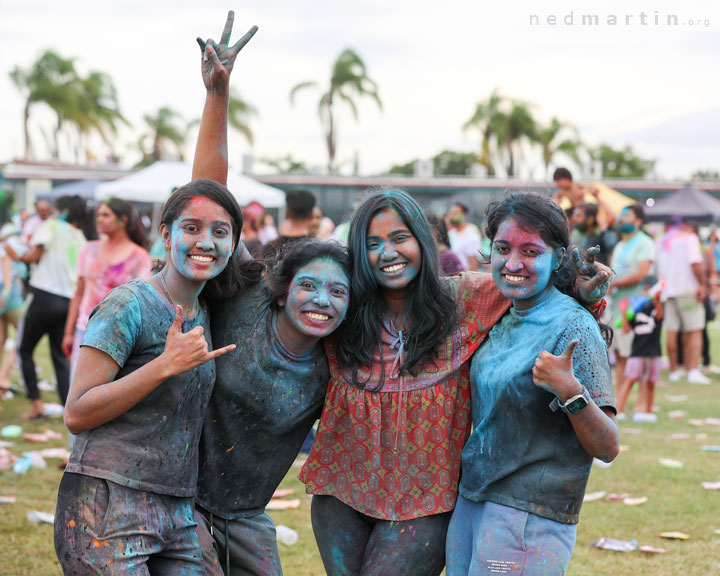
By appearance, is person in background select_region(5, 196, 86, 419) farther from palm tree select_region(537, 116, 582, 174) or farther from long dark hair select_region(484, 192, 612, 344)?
palm tree select_region(537, 116, 582, 174)

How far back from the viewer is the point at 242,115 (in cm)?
3488

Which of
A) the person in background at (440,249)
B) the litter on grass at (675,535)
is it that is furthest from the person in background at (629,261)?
the litter on grass at (675,535)

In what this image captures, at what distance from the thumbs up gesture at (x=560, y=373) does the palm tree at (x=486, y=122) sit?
36.1 metres

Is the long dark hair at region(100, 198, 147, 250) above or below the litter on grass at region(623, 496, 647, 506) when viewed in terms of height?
above

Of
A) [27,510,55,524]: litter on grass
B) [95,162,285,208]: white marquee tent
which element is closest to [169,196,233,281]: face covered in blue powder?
[27,510,55,524]: litter on grass

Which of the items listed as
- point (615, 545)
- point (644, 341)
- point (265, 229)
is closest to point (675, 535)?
point (615, 545)

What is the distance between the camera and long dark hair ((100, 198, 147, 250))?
613 cm

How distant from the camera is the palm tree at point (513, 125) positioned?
37938mm

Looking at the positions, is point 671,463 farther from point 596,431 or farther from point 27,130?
point 27,130

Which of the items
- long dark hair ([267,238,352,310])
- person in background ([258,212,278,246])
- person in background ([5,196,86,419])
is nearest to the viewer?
long dark hair ([267,238,352,310])

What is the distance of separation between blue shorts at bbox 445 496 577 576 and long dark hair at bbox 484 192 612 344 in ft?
2.27

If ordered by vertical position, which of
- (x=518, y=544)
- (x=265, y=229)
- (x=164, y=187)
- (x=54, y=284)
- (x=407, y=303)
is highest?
(x=164, y=187)

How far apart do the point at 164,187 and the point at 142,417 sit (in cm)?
1034

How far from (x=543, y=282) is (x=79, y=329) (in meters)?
4.32
